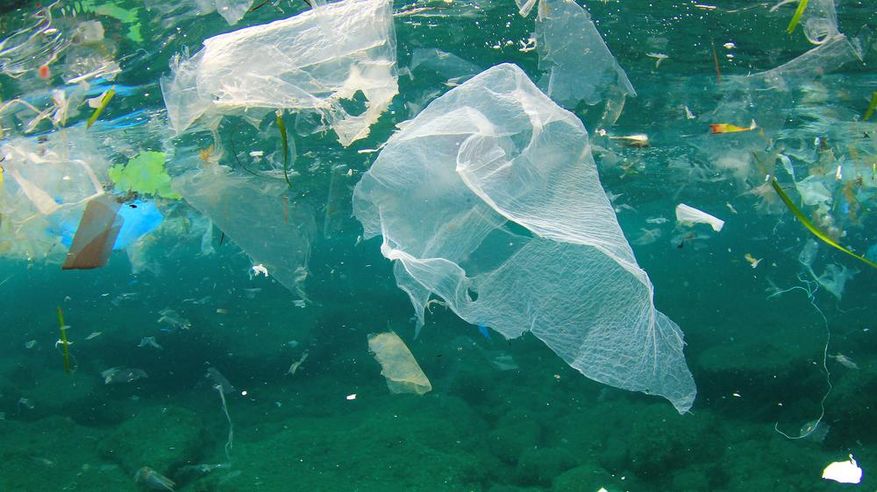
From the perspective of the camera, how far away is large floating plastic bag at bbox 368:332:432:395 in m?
5.27

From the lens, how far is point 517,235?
10.6ft

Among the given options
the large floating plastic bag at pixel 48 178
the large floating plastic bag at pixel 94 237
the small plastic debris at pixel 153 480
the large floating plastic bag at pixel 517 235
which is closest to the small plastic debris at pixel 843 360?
the large floating plastic bag at pixel 517 235

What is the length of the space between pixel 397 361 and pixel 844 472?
5.23m

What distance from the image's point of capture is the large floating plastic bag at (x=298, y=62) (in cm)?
421

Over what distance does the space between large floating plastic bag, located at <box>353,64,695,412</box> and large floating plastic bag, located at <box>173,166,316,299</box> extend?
2401mm

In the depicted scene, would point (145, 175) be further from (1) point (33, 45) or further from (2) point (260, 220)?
(2) point (260, 220)

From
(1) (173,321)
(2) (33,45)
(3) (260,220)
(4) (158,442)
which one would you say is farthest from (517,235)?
(1) (173,321)

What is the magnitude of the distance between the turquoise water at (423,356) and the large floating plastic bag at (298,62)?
687mm

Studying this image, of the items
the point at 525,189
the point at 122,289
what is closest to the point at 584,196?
the point at 525,189

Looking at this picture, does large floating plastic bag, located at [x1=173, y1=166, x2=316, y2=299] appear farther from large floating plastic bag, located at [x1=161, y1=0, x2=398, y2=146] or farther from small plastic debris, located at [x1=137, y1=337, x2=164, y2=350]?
small plastic debris, located at [x1=137, y1=337, x2=164, y2=350]

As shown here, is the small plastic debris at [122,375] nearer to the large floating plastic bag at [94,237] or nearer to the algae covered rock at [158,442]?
the algae covered rock at [158,442]

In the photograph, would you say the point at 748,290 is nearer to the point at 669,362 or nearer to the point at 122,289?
the point at 669,362

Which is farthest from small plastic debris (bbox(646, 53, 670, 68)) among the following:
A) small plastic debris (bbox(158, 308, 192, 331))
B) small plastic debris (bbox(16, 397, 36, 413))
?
small plastic debris (bbox(16, 397, 36, 413))

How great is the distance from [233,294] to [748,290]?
30.4 meters
